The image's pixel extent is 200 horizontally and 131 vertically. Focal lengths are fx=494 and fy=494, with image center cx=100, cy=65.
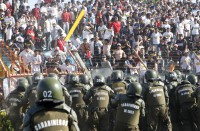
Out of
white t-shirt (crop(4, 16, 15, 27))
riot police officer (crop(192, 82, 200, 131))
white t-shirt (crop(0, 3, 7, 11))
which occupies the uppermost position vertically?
white t-shirt (crop(0, 3, 7, 11))

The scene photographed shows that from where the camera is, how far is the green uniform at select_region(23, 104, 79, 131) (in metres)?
5.94

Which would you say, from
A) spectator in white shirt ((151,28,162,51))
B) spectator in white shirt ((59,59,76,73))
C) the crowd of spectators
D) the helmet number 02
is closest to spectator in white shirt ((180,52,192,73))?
the crowd of spectators

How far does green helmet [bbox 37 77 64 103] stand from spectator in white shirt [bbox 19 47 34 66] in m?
12.7

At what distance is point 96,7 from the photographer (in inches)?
1062

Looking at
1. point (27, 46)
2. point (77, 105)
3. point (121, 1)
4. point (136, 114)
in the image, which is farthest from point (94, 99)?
point (121, 1)

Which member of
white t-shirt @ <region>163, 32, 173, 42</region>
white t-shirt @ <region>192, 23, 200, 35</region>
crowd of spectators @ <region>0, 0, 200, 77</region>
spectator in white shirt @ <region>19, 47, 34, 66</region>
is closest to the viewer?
spectator in white shirt @ <region>19, 47, 34, 66</region>

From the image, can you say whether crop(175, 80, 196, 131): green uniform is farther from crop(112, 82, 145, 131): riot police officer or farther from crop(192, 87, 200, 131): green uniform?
crop(112, 82, 145, 131): riot police officer

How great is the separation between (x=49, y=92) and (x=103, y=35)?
18.0 meters

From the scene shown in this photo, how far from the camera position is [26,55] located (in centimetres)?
1880

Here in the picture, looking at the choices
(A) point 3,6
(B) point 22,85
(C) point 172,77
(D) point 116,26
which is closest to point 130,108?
(B) point 22,85

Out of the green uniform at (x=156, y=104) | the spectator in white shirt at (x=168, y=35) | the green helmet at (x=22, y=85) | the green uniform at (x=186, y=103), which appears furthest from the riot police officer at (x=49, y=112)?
the spectator in white shirt at (x=168, y=35)

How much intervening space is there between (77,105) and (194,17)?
15.8 meters

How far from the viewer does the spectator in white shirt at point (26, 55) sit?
18556 millimetres

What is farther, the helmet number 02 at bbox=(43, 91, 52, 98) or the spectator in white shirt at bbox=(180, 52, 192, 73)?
the spectator in white shirt at bbox=(180, 52, 192, 73)
